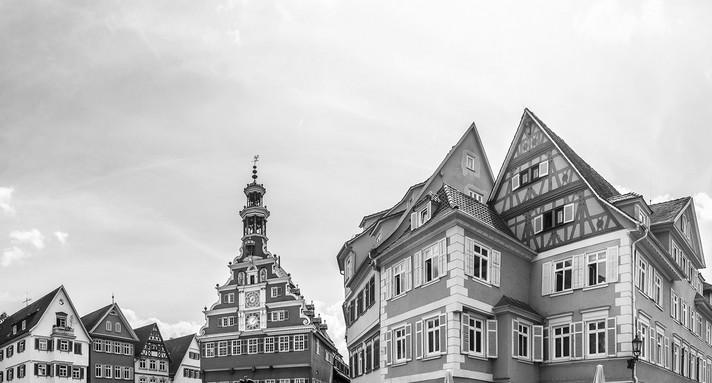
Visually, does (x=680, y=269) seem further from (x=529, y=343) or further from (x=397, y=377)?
(x=397, y=377)

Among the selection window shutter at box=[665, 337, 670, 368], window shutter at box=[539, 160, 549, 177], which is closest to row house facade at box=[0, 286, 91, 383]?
window shutter at box=[539, 160, 549, 177]

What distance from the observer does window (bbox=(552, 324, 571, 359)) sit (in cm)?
2922

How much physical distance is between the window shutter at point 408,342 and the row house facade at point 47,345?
49.5 m

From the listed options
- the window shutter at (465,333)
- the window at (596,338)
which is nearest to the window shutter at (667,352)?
the window at (596,338)

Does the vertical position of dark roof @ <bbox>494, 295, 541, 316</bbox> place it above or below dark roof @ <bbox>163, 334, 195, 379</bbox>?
above

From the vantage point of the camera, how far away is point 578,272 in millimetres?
29562

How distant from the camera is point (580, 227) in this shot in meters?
30.0

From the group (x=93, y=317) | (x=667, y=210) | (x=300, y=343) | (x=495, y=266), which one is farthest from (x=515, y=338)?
(x=93, y=317)

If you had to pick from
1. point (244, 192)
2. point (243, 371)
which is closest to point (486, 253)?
point (243, 371)

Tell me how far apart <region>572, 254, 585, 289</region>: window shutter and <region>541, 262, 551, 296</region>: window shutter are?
4.03 ft

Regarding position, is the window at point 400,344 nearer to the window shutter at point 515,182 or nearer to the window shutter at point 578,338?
the window shutter at point 578,338

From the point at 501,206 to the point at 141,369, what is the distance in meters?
57.9

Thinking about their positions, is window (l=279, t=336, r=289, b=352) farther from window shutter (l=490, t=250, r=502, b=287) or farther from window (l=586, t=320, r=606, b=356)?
window (l=586, t=320, r=606, b=356)

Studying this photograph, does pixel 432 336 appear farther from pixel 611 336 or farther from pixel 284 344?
pixel 284 344
